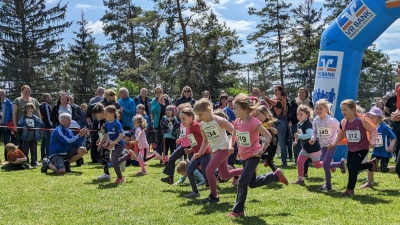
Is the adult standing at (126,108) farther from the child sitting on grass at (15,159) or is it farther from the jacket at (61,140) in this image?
the child sitting on grass at (15,159)

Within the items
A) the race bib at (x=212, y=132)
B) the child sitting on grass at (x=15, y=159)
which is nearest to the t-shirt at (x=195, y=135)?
the race bib at (x=212, y=132)

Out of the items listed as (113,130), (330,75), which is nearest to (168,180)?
(113,130)

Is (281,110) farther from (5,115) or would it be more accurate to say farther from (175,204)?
(5,115)

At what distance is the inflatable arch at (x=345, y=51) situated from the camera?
10.3 metres

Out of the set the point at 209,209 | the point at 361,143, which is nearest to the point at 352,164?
the point at 361,143

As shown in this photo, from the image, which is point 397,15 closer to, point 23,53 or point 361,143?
point 361,143

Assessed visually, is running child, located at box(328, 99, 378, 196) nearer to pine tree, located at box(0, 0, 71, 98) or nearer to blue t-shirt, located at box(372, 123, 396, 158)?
blue t-shirt, located at box(372, 123, 396, 158)

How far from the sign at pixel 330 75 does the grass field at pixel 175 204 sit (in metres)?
2.61

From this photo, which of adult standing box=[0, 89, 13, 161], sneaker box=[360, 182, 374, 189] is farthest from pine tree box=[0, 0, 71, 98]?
sneaker box=[360, 182, 374, 189]

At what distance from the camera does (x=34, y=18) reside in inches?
1526

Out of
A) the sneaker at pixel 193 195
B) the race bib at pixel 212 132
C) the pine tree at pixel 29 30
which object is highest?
the pine tree at pixel 29 30

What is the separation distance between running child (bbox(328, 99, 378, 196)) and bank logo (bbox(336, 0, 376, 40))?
4.33 m

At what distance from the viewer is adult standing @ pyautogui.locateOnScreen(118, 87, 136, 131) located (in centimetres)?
1178

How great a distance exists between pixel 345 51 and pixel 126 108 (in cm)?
566
